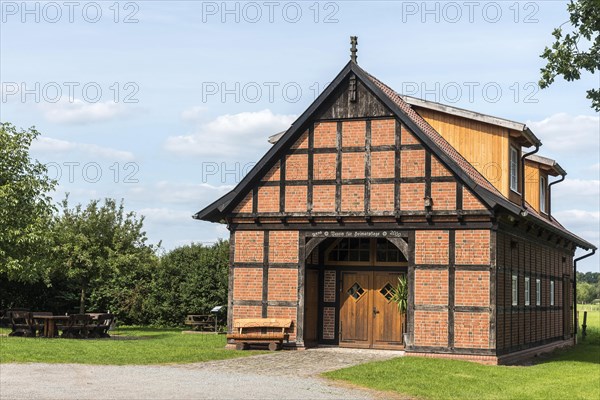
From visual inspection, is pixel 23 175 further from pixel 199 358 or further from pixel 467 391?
pixel 467 391

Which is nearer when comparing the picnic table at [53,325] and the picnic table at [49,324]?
the picnic table at [49,324]

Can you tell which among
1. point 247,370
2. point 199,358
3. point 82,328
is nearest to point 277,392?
point 247,370

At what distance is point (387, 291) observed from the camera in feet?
80.5

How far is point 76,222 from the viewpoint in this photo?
117ft

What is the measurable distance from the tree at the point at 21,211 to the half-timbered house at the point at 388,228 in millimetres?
10327

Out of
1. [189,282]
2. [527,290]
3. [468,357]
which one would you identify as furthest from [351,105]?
[189,282]

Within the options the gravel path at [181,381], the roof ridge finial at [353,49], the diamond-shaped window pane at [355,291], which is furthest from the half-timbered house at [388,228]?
the gravel path at [181,381]

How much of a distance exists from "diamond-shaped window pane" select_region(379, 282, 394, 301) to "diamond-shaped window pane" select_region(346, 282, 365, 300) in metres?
0.59

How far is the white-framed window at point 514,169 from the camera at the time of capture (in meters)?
24.1

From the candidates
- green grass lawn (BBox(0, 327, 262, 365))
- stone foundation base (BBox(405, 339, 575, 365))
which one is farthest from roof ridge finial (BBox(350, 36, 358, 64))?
green grass lawn (BBox(0, 327, 262, 365))

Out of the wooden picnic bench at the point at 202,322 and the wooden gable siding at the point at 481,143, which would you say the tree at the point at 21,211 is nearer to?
the wooden picnic bench at the point at 202,322

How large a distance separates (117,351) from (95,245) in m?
15.1

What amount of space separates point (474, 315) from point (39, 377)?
421 inches

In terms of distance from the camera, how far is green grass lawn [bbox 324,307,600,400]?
15.3 meters
